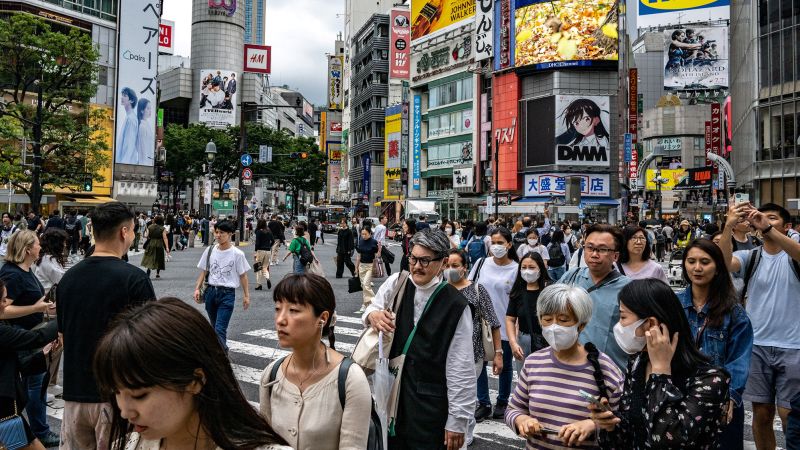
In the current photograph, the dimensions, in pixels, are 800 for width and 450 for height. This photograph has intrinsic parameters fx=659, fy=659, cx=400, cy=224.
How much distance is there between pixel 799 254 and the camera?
493 cm

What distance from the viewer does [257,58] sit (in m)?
99.8

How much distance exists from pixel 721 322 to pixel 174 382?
3455 mm

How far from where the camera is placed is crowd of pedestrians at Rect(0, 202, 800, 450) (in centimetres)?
183

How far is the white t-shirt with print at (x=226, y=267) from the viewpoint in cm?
885

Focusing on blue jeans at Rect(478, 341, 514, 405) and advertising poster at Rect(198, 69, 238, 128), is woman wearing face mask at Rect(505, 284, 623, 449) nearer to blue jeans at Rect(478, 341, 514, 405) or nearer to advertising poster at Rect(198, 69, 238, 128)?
blue jeans at Rect(478, 341, 514, 405)

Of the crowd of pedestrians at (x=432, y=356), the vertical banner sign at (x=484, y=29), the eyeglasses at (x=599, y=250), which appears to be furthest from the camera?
the vertical banner sign at (x=484, y=29)

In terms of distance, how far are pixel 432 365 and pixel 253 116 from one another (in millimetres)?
108278

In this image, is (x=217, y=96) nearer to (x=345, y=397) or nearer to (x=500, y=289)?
(x=500, y=289)

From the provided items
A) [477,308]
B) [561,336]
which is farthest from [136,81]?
[561,336]

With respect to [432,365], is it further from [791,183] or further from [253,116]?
[253,116]

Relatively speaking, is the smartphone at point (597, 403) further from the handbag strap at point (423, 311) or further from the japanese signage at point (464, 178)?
the japanese signage at point (464, 178)

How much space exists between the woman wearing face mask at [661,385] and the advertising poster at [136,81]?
185 feet

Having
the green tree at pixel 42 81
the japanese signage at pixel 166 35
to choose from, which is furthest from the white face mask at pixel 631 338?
the japanese signage at pixel 166 35

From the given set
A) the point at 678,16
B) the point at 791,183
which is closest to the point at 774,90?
the point at 791,183
